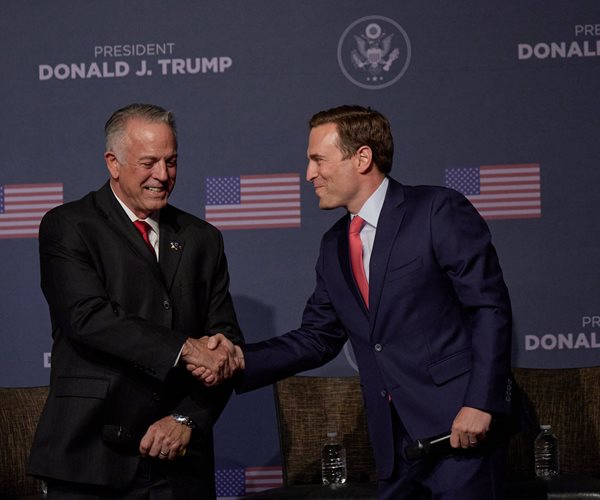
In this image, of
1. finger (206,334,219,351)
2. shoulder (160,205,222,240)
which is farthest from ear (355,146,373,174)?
finger (206,334,219,351)

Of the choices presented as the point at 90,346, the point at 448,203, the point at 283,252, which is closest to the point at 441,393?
the point at 448,203

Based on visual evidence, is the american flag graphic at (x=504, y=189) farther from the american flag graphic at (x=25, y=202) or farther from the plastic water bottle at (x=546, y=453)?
the american flag graphic at (x=25, y=202)

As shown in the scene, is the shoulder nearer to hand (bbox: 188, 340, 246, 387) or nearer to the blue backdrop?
hand (bbox: 188, 340, 246, 387)

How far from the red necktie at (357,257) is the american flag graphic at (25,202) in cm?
213

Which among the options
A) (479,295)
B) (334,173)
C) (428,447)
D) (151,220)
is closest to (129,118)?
(151,220)

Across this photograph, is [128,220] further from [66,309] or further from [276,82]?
[276,82]

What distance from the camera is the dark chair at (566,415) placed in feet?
14.2

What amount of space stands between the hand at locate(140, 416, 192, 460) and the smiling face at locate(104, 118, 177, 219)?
735 millimetres

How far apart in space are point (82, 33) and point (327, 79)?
131cm

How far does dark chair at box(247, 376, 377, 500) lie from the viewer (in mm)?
4320

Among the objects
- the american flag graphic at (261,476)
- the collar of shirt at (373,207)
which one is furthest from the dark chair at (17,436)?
the collar of shirt at (373,207)

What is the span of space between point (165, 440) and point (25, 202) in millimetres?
2333

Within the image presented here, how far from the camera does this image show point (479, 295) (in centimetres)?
294

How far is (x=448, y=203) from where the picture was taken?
10.2 ft
